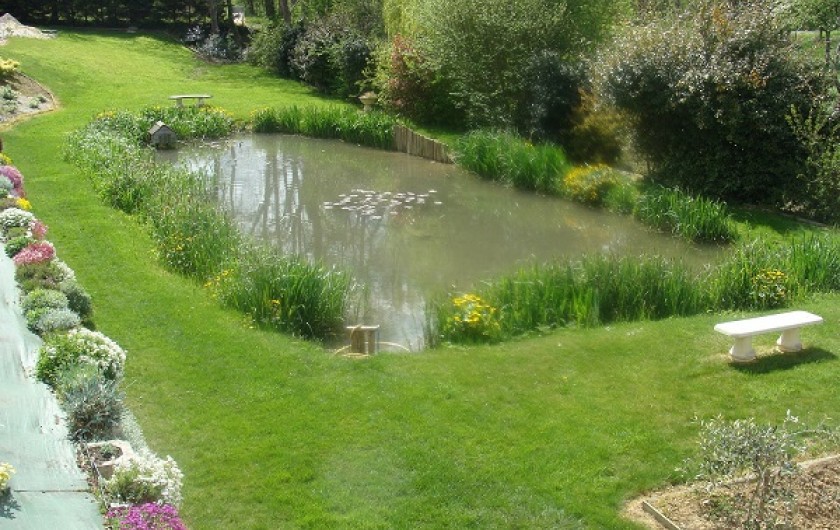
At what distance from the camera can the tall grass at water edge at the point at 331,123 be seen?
25.0m

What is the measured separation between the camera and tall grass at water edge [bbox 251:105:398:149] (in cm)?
2495

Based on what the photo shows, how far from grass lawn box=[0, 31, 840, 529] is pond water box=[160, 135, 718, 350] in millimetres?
2081

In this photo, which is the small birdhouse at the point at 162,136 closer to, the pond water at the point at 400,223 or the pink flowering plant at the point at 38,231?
the pond water at the point at 400,223

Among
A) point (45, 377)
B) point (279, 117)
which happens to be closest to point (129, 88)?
point (279, 117)

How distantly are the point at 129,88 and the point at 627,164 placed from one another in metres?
17.4

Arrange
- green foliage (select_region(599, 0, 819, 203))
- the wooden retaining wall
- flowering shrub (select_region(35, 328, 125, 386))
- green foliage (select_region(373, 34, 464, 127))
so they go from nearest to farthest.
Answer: flowering shrub (select_region(35, 328, 125, 386))
green foliage (select_region(599, 0, 819, 203))
the wooden retaining wall
green foliage (select_region(373, 34, 464, 127))

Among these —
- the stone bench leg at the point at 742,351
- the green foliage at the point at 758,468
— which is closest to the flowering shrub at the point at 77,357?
the green foliage at the point at 758,468

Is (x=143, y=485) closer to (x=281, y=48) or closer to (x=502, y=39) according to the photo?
(x=502, y=39)

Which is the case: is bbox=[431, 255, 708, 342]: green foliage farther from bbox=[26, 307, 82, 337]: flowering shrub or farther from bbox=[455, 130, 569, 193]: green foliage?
bbox=[455, 130, 569, 193]: green foliage

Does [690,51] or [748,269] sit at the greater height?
[690,51]

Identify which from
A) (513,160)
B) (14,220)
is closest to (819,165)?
(513,160)

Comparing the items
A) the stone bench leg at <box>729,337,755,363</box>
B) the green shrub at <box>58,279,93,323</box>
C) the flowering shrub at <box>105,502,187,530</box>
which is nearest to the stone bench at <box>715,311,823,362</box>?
the stone bench leg at <box>729,337,755,363</box>

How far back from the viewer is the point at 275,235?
17172mm

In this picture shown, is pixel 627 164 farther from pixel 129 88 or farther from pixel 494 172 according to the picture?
pixel 129 88
